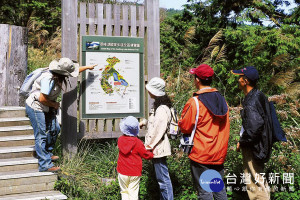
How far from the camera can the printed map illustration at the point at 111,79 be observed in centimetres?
536

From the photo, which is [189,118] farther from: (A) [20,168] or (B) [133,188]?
(A) [20,168]

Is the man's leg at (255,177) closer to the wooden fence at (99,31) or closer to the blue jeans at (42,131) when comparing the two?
the wooden fence at (99,31)

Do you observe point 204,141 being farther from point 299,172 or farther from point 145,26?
point 145,26

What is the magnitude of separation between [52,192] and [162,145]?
163 centimetres

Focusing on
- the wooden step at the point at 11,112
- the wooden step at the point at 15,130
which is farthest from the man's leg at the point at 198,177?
the wooden step at the point at 11,112

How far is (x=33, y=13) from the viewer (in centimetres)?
1394

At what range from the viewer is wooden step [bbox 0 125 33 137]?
17.9ft

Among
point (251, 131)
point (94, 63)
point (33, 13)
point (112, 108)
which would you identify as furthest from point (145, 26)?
point (33, 13)

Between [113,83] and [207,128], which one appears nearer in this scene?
[207,128]

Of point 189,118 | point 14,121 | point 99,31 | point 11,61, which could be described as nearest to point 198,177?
point 189,118

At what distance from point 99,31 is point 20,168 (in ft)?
8.11

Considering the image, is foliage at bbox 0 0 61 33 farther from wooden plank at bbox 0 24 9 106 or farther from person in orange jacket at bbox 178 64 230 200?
person in orange jacket at bbox 178 64 230 200

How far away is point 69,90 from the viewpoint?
5.22 metres

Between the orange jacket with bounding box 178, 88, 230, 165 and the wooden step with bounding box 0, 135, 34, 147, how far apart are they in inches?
118
